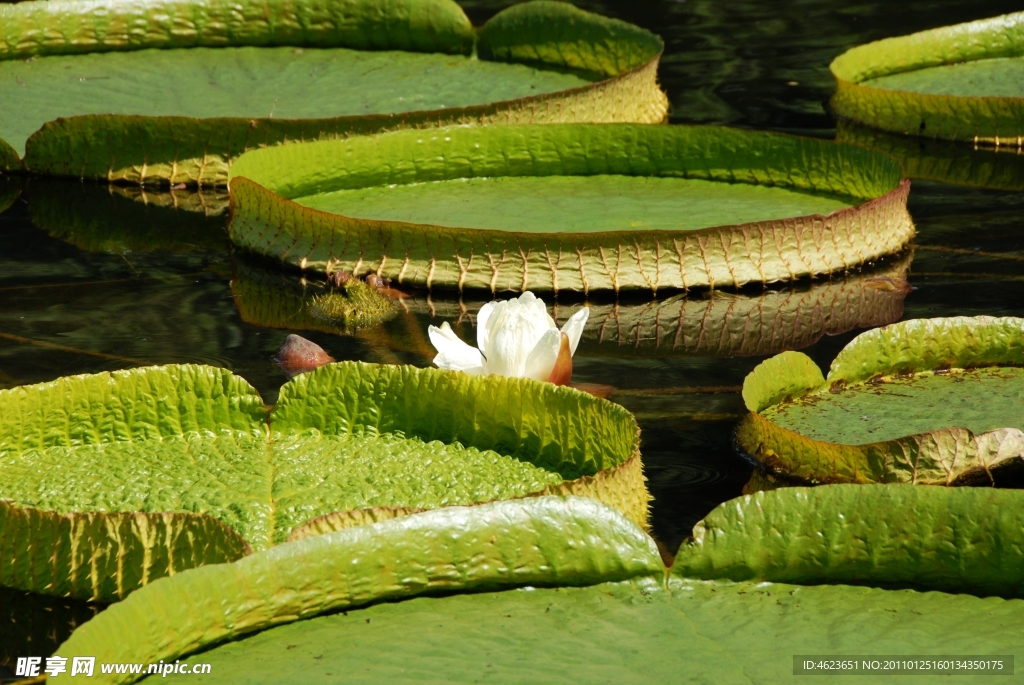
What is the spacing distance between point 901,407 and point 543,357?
63 cm

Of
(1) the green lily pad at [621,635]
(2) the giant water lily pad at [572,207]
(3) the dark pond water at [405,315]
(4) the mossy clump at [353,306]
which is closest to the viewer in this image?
(1) the green lily pad at [621,635]

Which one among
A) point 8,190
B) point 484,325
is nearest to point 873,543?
point 484,325

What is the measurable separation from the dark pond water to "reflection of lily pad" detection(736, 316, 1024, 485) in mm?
110

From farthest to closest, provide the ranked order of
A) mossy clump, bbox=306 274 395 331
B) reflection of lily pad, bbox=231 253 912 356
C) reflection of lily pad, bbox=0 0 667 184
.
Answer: reflection of lily pad, bbox=0 0 667 184
mossy clump, bbox=306 274 395 331
reflection of lily pad, bbox=231 253 912 356

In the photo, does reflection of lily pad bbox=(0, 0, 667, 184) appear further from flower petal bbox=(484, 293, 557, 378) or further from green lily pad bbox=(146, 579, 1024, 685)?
green lily pad bbox=(146, 579, 1024, 685)

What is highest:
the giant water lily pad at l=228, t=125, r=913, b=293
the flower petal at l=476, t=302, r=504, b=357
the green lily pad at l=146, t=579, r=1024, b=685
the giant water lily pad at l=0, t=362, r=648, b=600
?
the flower petal at l=476, t=302, r=504, b=357

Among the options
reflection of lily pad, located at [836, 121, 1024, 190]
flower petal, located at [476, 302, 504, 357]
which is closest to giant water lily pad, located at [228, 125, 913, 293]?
reflection of lily pad, located at [836, 121, 1024, 190]

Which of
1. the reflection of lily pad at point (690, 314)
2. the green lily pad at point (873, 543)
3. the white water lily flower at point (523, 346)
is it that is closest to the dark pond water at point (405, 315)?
the reflection of lily pad at point (690, 314)

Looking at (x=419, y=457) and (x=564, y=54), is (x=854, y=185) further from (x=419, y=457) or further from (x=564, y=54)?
(x=419, y=457)

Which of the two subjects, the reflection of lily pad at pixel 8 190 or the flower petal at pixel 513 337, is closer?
the flower petal at pixel 513 337

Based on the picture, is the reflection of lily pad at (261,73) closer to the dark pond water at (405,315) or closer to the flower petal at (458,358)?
the dark pond water at (405,315)

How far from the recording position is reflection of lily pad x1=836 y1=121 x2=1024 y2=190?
403cm

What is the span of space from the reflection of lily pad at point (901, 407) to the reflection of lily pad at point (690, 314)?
1.43 feet

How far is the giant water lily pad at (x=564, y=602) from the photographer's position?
1.31 meters
